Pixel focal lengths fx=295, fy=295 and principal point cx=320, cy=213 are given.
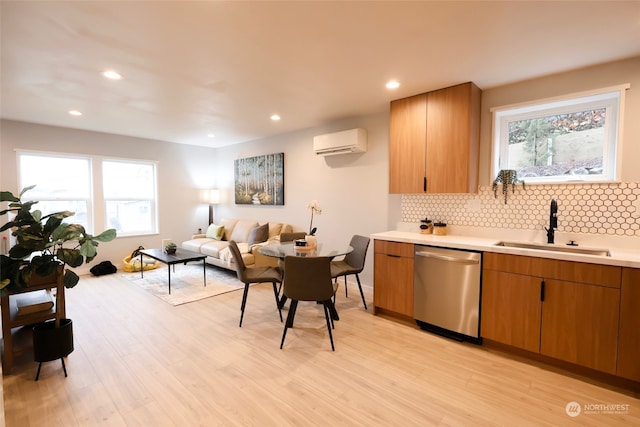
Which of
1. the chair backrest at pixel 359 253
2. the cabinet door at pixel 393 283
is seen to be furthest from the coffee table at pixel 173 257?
the cabinet door at pixel 393 283

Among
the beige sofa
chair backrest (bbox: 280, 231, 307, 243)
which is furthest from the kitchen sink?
the beige sofa

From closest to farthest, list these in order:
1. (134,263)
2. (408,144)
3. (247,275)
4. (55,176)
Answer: (247,275), (408,144), (55,176), (134,263)

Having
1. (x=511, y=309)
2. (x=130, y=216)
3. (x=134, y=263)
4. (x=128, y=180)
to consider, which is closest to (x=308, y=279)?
(x=511, y=309)

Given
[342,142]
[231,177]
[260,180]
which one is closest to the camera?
[342,142]

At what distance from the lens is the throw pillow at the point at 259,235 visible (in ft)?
16.6

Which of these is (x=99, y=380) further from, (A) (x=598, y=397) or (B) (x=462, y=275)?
(A) (x=598, y=397)

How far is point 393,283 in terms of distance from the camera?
3232mm

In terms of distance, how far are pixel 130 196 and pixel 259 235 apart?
2792 millimetres

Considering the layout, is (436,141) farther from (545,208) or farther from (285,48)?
(285,48)

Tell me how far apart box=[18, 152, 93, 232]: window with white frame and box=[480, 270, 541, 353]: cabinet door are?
243 inches

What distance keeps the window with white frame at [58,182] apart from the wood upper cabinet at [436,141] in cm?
A: 526

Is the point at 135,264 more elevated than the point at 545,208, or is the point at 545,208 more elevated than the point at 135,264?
the point at 545,208

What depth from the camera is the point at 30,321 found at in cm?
231

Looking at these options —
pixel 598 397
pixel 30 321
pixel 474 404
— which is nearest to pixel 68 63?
pixel 30 321
